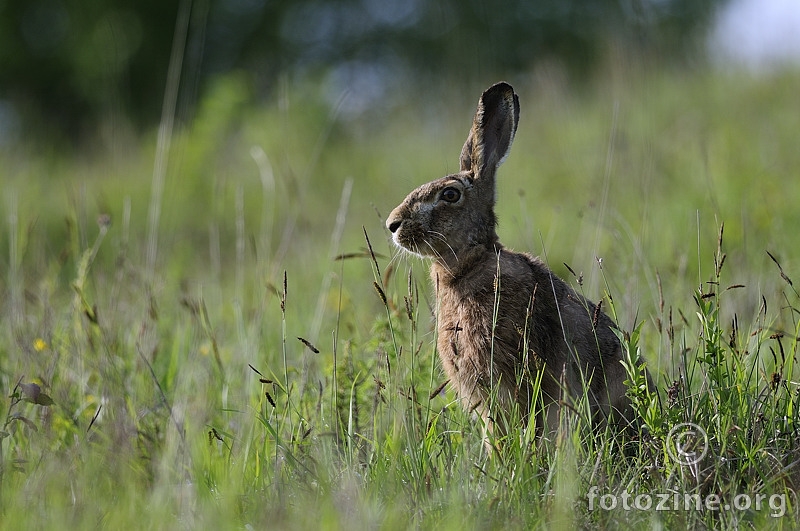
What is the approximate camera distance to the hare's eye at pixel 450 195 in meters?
3.63

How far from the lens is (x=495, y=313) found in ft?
10.1

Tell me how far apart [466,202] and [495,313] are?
27.9 inches

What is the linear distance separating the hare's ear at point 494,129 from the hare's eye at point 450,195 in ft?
0.58

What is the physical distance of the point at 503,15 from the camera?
22.2 meters

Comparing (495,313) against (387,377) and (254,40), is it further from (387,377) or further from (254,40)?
(254,40)

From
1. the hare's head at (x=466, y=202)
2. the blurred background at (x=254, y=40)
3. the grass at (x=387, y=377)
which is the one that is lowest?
the grass at (x=387, y=377)

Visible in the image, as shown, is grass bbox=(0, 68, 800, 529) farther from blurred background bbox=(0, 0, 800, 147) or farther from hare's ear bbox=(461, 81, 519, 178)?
blurred background bbox=(0, 0, 800, 147)

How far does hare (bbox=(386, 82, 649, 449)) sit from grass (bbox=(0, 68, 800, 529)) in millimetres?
133

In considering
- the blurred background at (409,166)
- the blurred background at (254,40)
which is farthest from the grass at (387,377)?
the blurred background at (254,40)

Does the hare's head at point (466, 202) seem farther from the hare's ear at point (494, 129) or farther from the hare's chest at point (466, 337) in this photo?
the hare's chest at point (466, 337)

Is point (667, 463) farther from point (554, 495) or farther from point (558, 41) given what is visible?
point (558, 41)

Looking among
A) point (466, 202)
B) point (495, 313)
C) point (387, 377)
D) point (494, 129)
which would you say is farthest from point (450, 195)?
point (387, 377)

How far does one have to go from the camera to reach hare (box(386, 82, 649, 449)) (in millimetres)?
3271

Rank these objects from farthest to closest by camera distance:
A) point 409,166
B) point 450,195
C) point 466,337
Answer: point 409,166
point 450,195
point 466,337
